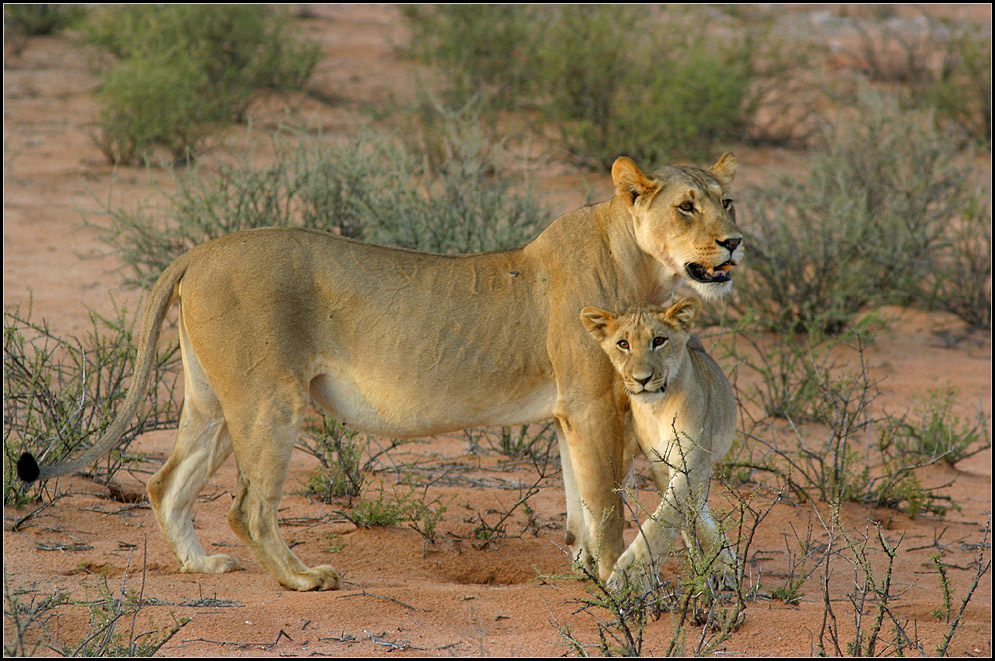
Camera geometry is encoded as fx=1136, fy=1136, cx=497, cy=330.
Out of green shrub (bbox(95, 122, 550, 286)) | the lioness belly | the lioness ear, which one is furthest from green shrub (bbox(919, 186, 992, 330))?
the lioness belly

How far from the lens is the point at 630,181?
14.9 ft

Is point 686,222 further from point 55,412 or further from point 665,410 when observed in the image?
point 55,412

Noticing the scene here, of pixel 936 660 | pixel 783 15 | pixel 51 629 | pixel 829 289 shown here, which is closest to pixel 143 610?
pixel 51 629

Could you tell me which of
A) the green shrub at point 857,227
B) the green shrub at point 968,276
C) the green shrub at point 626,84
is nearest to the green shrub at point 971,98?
the green shrub at point 626,84

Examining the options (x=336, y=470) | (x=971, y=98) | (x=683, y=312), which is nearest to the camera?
(x=683, y=312)

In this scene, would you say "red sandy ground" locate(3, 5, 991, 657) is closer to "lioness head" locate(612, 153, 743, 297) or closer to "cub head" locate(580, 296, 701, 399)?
"cub head" locate(580, 296, 701, 399)

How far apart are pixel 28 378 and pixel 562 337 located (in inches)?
117

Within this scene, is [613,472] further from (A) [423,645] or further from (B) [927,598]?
(B) [927,598]

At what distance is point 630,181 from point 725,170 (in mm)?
502

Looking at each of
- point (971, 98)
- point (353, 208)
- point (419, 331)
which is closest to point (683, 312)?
point (419, 331)

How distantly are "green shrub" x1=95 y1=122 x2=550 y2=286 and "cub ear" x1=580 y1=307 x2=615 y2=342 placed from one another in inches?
141

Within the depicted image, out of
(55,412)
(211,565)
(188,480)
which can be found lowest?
(211,565)

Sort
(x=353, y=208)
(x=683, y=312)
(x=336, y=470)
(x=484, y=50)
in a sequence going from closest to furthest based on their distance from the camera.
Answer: (x=683, y=312) → (x=336, y=470) → (x=353, y=208) → (x=484, y=50)

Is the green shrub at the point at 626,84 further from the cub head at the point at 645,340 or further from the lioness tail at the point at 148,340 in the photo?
the lioness tail at the point at 148,340
